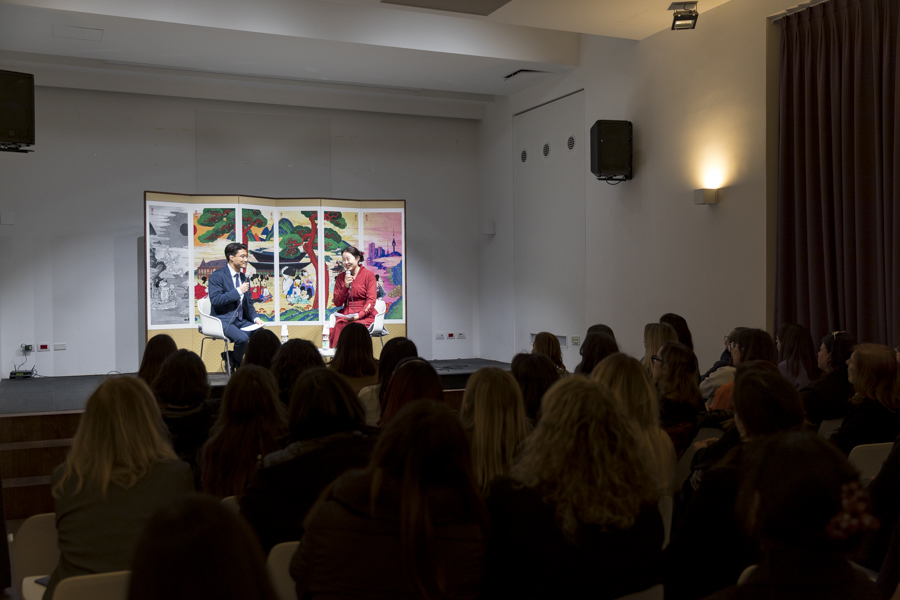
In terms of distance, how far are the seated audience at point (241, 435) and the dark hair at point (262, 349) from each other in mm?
1733

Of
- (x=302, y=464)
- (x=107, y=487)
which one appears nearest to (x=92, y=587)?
(x=107, y=487)

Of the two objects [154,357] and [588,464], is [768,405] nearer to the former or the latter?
[588,464]

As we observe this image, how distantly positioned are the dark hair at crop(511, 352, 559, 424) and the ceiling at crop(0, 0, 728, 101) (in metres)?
4.01

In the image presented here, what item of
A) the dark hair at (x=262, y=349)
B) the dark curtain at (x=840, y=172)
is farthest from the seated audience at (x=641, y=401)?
the dark curtain at (x=840, y=172)

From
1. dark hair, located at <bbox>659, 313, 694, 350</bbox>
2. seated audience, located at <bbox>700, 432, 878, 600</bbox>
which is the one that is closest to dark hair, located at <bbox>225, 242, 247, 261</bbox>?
dark hair, located at <bbox>659, 313, 694, 350</bbox>

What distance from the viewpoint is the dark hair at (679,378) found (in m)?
3.20

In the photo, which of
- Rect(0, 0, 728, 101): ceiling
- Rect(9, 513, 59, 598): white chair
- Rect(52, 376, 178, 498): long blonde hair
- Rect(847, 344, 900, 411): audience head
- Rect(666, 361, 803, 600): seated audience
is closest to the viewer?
Rect(666, 361, 803, 600): seated audience

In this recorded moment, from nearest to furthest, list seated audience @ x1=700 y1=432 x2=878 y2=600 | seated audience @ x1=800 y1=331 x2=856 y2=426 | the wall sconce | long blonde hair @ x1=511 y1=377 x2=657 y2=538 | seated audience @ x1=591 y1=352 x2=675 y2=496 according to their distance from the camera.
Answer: seated audience @ x1=700 y1=432 x2=878 y2=600, long blonde hair @ x1=511 y1=377 x2=657 y2=538, seated audience @ x1=591 y1=352 x2=675 y2=496, seated audience @ x1=800 y1=331 x2=856 y2=426, the wall sconce

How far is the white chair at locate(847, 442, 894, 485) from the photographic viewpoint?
2.77 m

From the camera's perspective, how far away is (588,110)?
8.16m

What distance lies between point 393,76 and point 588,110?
243cm

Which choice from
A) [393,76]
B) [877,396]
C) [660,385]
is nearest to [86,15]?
[393,76]

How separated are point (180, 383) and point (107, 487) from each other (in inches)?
48.9

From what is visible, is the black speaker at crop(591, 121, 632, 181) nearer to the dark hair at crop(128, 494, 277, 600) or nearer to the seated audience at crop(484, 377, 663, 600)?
the seated audience at crop(484, 377, 663, 600)
